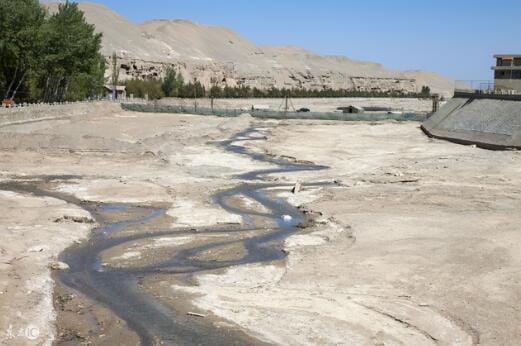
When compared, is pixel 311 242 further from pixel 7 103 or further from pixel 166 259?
pixel 7 103

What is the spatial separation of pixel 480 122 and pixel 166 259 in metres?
41.4

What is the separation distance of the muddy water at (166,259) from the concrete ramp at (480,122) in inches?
981

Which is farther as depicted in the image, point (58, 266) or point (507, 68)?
point (507, 68)

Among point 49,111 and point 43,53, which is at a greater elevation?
point 43,53

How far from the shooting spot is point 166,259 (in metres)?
18.7

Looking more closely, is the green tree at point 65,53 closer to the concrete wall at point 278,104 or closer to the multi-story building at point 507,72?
the concrete wall at point 278,104

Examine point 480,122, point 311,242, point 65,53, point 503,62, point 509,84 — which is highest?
point 503,62

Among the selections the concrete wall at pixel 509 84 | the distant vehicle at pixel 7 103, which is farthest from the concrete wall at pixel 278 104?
the distant vehicle at pixel 7 103

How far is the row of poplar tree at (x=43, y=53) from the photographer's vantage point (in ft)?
174

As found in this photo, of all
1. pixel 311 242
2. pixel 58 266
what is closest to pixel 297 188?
pixel 311 242

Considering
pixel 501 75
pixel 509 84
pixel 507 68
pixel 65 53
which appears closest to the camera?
pixel 65 53

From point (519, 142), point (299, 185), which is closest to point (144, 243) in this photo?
point (299, 185)

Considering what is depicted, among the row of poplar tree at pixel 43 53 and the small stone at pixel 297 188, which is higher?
the row of poplar tree at pixel 43 53

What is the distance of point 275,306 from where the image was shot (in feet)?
46.8
